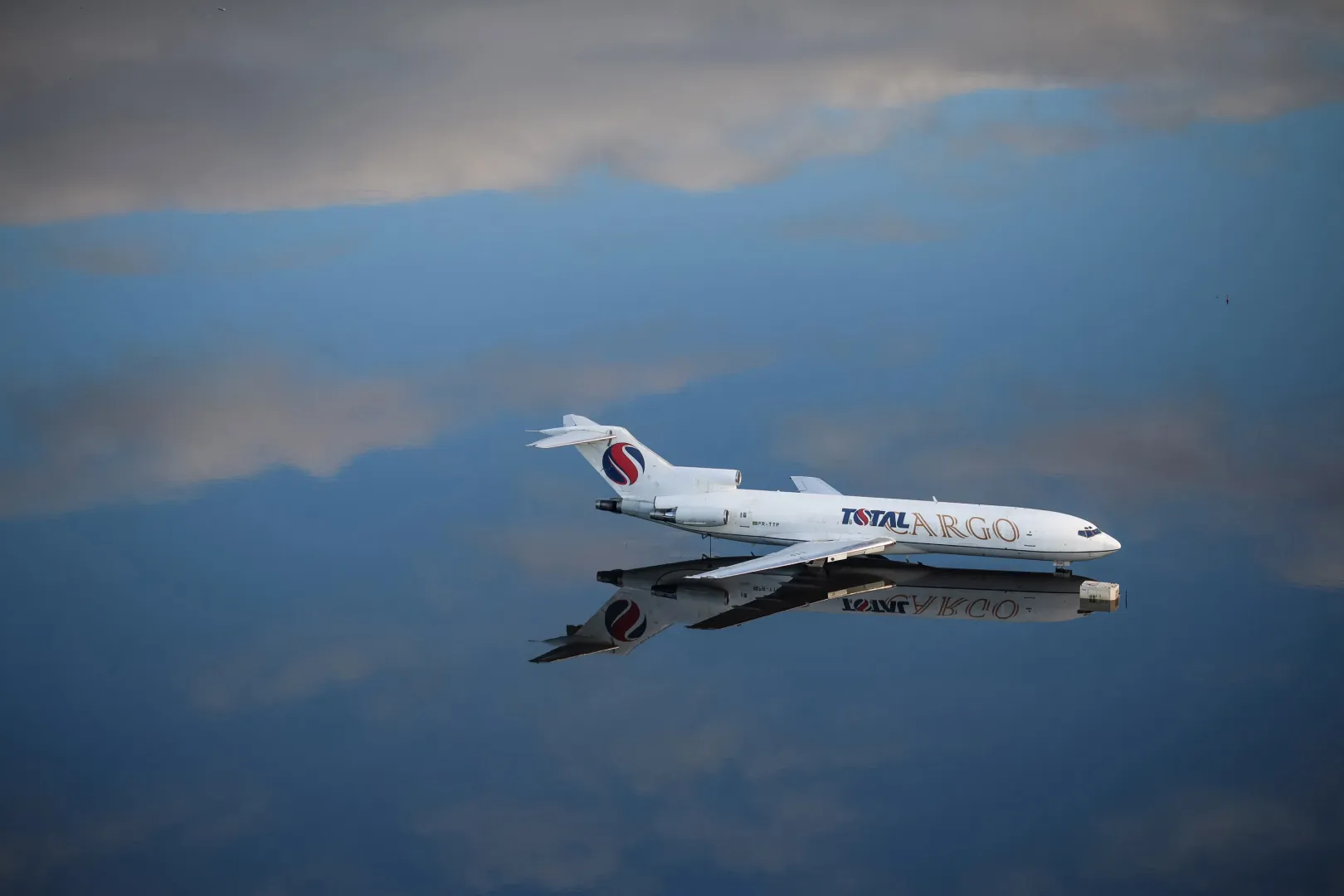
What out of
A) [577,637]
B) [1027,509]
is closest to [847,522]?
[1027,509]

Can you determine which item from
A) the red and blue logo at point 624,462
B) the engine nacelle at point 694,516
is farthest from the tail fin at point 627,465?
the engine nacelle at point 694,516

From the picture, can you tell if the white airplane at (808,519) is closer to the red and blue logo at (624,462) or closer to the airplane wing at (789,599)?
the red and blue logo at (624,462)

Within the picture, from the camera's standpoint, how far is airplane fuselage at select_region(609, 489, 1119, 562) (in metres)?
96.8

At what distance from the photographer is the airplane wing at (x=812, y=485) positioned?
10781 centimetres

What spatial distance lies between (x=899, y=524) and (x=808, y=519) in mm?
5559

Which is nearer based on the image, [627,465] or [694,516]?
[694,516]

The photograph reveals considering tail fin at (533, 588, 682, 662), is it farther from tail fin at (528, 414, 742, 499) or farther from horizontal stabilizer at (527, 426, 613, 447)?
horizontal stabilizer at (527, 426, 613, 447)

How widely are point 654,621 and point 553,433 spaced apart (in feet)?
58.6

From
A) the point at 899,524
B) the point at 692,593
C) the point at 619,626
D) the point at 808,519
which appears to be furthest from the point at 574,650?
the point at 899,524

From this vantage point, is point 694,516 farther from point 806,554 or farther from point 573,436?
point 573,436

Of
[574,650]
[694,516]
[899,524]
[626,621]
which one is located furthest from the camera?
[694,516]

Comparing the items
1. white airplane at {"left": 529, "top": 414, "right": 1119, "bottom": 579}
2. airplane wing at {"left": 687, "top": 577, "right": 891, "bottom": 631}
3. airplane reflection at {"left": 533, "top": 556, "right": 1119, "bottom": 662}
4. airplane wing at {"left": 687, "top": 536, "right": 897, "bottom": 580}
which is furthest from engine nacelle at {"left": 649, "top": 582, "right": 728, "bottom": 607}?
airplane wing at {"left": 687, "top": 577, "right": 891, "bottom": 631}

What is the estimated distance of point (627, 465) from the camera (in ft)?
348

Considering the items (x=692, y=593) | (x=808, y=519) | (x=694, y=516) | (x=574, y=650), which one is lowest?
(x=574, y=650)
